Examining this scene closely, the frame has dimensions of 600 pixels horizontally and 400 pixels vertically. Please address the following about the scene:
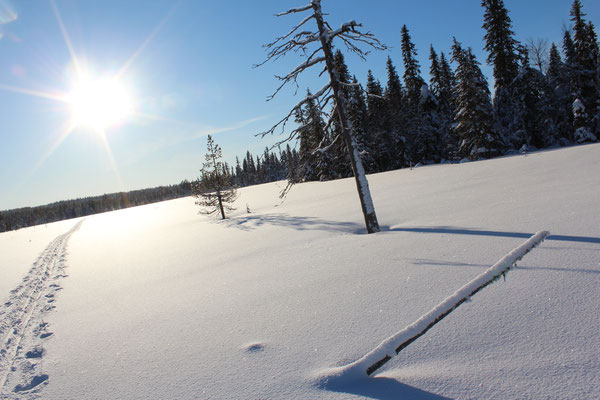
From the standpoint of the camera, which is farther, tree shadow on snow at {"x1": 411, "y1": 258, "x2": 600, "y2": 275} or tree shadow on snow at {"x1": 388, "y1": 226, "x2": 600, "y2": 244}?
tree shadow on snow at {"x1": 388, "y1": 226, "x2": 600, "y2": 244}

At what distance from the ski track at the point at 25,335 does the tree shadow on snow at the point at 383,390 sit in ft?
10.8

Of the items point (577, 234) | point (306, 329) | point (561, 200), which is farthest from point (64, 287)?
point (561, 200)

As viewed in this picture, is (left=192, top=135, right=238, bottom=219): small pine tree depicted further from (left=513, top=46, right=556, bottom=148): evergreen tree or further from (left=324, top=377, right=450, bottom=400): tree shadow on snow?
(left=513, top=46, right=556, bottom=148): evergreen tree

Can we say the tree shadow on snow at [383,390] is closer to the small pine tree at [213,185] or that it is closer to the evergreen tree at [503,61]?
the small pine tree at [213,185]

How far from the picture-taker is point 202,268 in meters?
6.83

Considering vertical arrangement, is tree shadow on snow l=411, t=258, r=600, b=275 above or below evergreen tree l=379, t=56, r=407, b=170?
below

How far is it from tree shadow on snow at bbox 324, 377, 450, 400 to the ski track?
10.8 feet

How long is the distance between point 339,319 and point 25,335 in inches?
207

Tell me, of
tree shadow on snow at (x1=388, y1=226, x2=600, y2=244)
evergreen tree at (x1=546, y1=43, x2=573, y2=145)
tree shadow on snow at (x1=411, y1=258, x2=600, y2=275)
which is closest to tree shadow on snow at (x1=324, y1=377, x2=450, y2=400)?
tree shadow on snow at (x1=411, y1=258, x2=600, y2=275)

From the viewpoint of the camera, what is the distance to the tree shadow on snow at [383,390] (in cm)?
200

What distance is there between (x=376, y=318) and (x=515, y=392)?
143cm

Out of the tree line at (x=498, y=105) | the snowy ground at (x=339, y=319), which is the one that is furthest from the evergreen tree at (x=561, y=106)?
the snowy ground at (x=339, y=319)

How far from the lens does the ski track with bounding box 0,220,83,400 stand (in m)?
3.20

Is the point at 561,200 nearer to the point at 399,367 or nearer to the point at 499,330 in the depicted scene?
the point at 499,330
